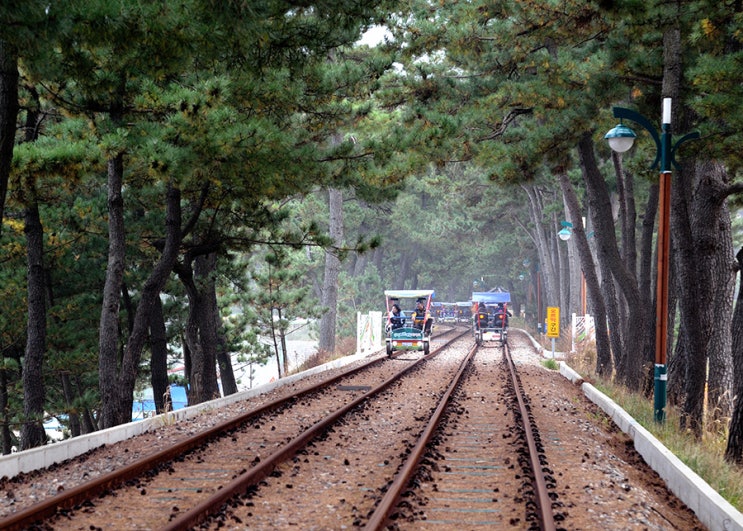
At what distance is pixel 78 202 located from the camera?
18.6m

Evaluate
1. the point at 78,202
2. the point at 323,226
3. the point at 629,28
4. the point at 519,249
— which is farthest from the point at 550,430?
the point at 519,249

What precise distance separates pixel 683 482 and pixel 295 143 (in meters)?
10.6

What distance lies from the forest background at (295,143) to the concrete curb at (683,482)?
1002 millimetres

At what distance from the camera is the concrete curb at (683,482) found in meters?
7.77

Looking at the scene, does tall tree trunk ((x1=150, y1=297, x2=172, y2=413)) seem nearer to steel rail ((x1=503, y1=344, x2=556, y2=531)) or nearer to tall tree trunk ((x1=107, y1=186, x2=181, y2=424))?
tall tree trunk ((x1=107, y1=186, x2=181, y2=424))

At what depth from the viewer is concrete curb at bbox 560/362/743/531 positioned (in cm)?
777

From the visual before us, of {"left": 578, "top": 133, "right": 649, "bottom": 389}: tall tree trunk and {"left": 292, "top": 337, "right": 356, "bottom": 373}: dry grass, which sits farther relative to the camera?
{"left": 292, "top": 337, "right": 356, "bottom": 373}: dry grass

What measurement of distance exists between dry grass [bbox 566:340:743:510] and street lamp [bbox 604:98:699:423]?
0.61 m

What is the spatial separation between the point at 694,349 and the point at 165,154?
28.3 ft

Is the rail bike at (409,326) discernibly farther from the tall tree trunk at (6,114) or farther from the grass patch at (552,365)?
the tall tree trunk at (6,114)

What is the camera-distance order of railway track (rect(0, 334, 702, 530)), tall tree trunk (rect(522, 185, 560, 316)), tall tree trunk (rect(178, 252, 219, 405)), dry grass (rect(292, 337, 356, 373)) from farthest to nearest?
tall tree trunk (rect(522, 185, 560, 316)) → dry grass (rect(292, 337, 356, 373)) → tall tree trunk (rect(178, 252, 219, 405)) → railway track (rect(0, 334, 702, 530))

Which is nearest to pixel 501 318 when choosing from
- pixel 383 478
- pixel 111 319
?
pixel 111 319

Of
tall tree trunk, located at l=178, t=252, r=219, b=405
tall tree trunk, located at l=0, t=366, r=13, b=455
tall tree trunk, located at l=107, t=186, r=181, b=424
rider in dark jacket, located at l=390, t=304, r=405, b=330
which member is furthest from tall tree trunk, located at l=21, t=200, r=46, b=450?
rider in dark jacket, located at l=390, t=304, r=405, b=330

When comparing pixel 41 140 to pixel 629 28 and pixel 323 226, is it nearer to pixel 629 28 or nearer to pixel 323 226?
pixel 629 28
